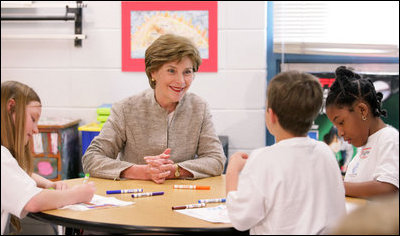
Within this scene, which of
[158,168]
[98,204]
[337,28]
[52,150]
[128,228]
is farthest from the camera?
→ [337,28]

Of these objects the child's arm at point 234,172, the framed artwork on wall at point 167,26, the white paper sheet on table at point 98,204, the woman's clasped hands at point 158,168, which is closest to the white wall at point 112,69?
the framed artwork on wall at point 167,26

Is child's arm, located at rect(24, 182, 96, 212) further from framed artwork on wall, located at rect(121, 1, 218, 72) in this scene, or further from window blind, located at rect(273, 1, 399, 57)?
window blind, located at rect(273, 1, 399, 57)

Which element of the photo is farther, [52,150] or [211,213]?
[52,150]

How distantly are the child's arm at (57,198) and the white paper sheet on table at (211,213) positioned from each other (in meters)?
0.33

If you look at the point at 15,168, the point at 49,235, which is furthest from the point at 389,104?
the point at 15,168

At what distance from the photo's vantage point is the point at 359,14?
3668mm

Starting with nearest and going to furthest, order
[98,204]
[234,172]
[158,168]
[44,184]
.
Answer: [234,172] → [98,204] → [44,184] → [158,168]

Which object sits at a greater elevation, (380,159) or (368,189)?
(380,159)

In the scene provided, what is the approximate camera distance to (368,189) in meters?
1.72

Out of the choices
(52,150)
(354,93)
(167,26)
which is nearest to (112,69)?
(167,26)

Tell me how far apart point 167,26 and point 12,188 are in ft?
8.02

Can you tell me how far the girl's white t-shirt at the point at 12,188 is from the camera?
1459 mm

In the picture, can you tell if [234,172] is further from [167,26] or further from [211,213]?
[167,26]

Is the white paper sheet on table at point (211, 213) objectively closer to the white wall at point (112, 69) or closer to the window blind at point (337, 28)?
the white wall at point (112, 69)
